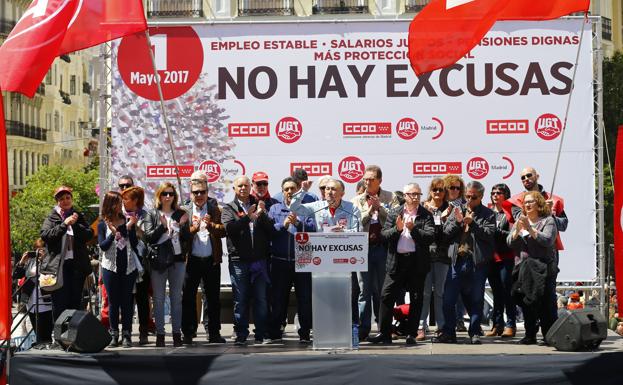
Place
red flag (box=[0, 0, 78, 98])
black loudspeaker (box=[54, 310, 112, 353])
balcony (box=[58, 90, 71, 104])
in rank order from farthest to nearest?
balcony (box=[58, 90, 71, 104]) < black loudspeaker (box=[54, 310, 112, 353]) < red flag (box=[0, 0, 78, 98])

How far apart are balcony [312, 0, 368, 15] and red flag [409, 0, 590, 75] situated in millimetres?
19816

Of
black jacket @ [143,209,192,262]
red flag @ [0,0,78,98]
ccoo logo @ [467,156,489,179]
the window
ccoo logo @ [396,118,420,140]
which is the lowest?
black jacket @ [143,209,192,262]

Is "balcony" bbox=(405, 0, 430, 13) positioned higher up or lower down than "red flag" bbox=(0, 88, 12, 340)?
higher up

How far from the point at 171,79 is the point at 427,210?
5381 mm

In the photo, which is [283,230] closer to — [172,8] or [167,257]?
[167,257]

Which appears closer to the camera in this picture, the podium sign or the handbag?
the podium sign

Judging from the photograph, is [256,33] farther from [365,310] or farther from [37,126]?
[37,126]

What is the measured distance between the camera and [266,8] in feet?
109

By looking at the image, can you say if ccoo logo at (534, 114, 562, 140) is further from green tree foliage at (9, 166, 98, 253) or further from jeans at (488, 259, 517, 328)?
green tree foliage at (9, 166, 98, 253)

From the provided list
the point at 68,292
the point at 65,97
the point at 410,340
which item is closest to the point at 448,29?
the point at 410,340

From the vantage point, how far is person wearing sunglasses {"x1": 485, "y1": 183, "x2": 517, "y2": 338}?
12.7m

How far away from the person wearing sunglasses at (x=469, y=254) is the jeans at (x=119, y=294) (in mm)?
3178

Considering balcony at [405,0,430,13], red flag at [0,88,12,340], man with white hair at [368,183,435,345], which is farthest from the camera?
balcony at [405,0,430,13]

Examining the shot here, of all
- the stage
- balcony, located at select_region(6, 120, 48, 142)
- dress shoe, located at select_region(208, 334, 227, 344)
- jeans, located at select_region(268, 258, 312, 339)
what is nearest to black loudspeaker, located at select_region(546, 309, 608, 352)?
the stage
